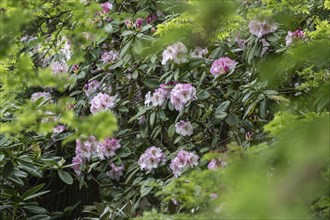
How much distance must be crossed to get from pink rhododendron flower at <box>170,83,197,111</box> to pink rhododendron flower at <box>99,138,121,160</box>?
485 millimetres

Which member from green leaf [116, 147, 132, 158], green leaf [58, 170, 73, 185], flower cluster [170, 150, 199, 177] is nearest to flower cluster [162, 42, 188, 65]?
flower cluster [170, 150, 199, 177]

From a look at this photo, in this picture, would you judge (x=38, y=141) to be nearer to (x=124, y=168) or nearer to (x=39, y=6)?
(x=124, y=168)

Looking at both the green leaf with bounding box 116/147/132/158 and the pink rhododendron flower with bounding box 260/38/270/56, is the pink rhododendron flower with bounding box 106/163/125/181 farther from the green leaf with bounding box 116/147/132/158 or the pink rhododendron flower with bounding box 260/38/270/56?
the pink rhododendron flower with bounding box 260/38/270/56

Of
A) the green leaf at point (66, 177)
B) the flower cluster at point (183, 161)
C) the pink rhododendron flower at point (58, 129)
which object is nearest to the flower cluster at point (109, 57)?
the pink rhododendron flower at point (58, 129)

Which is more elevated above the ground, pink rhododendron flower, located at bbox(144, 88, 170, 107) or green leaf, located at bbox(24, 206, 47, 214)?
pink rhododendron flower, located at bbox(144, 88, 170, 107)

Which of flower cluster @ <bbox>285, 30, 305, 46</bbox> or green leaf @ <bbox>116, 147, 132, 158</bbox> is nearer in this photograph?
flower cluster @ <bbox>285, 30, 305, 46</bbox>

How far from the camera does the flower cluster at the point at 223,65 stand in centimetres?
312

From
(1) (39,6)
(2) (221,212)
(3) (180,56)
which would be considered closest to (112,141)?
(3) (180,56)

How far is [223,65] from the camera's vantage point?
10.3 ft

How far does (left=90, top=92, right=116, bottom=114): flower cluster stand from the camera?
341 centimetres

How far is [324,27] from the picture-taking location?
9.03 ft

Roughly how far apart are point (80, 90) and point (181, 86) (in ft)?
3.13

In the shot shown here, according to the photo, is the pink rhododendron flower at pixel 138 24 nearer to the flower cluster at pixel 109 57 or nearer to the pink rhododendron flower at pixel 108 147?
the flower cluster at pixel 109 57

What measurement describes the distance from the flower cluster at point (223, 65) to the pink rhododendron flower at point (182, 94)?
0.53 feet
